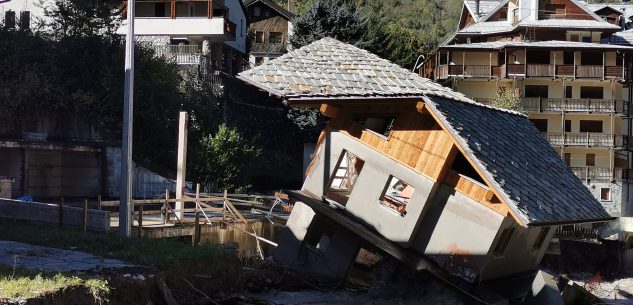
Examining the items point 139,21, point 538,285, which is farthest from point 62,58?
point 538,285

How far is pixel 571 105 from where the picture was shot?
54.0m

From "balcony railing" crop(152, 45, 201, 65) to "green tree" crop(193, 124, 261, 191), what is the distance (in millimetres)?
6217

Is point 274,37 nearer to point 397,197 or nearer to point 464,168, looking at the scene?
point 397,197

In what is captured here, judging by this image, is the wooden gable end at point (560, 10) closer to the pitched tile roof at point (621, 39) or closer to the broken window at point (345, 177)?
the pitched tile roof at point (621, 39)

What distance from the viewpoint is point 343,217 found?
18.5 metres

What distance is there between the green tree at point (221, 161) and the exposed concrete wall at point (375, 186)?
20756 millimetres

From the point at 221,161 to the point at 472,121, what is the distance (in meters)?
23.5

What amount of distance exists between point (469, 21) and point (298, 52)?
4781 centimetres

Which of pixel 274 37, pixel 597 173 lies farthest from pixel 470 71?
pixel 274 37

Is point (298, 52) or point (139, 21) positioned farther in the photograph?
point (139, 21)

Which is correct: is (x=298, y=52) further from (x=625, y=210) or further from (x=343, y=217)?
(x=625, y=210)

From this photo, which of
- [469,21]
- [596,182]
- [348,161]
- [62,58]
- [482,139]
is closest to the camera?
[482,139]

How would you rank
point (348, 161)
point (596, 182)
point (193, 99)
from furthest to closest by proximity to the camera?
point (596, 182), point (193, 99), point (348, 161)

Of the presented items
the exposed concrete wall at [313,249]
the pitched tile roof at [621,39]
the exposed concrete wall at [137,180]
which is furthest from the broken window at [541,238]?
the pitched tile roof at [621,39]
